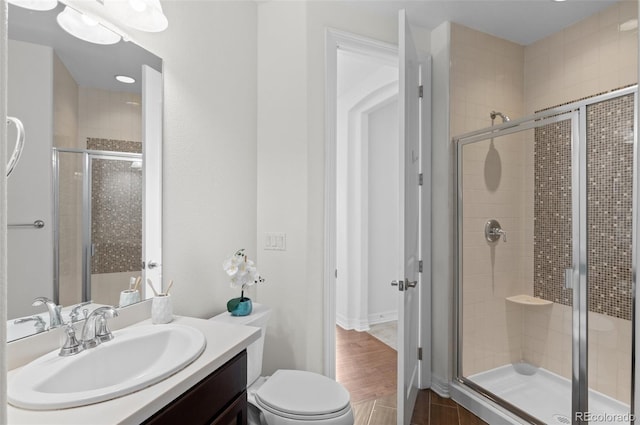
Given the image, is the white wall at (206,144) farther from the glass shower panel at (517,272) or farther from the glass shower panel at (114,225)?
the glass shower panel at (517,272)

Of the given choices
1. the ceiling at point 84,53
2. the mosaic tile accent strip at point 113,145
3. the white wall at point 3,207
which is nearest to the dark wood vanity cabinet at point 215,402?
the white wall at point 3,207

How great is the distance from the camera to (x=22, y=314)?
103 cm

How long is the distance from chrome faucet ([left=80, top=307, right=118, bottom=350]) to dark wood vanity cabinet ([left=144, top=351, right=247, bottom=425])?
0.40 metres

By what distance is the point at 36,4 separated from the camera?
111 cm

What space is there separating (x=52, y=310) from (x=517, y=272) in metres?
2.49

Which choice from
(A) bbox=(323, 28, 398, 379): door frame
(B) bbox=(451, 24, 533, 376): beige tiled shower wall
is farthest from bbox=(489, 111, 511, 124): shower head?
(A) bbox=(323, 28, 398, 379): door frame

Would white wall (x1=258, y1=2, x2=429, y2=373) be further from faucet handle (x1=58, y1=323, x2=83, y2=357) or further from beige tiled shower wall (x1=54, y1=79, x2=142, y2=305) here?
faucet handle (x1=58, y1=323, x2=83, y2=357)

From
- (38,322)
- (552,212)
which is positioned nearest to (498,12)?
(552,212)

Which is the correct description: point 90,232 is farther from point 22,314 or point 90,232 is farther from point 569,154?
point 569,154

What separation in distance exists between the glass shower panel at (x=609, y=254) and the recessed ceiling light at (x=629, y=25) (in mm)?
638

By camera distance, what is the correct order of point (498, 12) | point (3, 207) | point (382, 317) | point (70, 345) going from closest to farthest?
point (3, 207)
point (70, 345)
point (498, 12)
point (382, 317)

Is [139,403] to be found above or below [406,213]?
below

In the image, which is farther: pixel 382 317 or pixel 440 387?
pixel 382 317

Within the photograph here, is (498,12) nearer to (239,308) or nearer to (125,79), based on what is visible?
(125,79)
